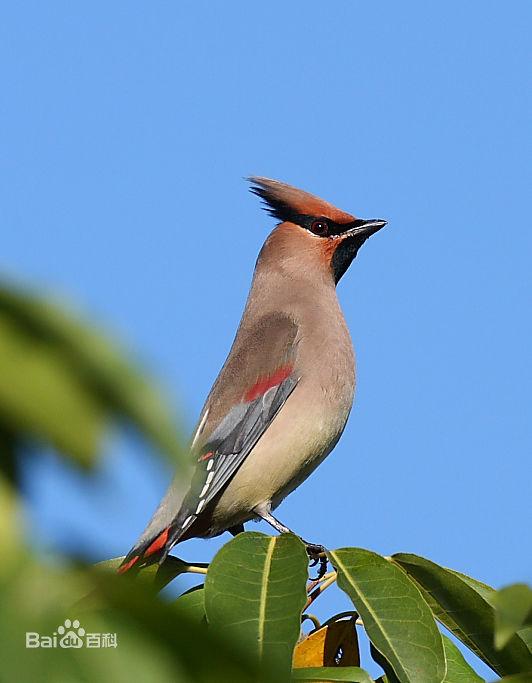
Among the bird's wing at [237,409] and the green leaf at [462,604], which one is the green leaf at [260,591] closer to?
the green leaf at [462,604]

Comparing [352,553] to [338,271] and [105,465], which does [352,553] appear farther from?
[338,271]

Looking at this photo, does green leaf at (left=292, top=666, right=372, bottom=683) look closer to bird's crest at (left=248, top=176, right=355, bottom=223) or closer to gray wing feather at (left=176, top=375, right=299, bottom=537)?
gray wing feather at (left=176, top=375, right=299, bottom=537)

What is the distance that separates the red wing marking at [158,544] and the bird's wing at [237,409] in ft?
0.07

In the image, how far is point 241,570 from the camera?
2.36 metres

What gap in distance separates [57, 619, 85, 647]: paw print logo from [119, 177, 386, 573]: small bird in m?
3.12

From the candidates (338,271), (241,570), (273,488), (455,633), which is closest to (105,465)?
(241,570)

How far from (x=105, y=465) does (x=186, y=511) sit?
3.37 metres

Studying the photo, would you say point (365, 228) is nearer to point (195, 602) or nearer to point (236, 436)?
point (236, 436)

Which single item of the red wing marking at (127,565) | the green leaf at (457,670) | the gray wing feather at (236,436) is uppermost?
the gray wing feather at (236,436)

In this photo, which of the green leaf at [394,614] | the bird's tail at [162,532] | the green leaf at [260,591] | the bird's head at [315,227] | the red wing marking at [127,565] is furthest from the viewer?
the bird's head at [315,227]

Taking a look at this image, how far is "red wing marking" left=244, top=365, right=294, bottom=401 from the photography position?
4312 mm

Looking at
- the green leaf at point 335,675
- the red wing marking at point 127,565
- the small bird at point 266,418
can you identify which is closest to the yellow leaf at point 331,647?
the green leaf at point 335,675

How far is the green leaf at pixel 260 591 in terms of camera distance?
6.60 feet

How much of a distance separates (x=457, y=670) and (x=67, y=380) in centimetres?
213
